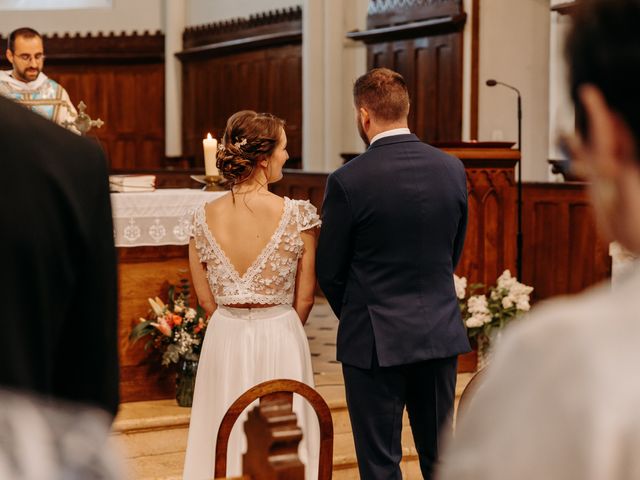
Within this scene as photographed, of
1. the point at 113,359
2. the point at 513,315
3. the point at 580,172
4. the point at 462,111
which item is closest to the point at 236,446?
the point at 513,315

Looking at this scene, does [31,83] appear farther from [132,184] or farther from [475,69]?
[475,69]

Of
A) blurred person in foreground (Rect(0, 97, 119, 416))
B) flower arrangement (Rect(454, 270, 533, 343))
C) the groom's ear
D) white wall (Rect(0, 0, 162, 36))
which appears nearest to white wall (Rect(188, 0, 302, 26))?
white wall (Rect(0, 0, 162, 36))

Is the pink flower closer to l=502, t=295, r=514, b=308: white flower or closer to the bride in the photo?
the bride

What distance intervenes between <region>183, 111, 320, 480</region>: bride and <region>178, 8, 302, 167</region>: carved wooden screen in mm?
9570

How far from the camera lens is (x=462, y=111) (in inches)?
452

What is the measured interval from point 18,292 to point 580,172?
68 centimetres

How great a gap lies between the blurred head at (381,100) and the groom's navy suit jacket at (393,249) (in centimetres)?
6

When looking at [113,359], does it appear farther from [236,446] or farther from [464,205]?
[236,446]

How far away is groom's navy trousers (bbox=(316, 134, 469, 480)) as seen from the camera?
369cm

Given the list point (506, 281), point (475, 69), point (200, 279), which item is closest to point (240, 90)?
point (475, 69)

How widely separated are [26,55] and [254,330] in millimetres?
2968

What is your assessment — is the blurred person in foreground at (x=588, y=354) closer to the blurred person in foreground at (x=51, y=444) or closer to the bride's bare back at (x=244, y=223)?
the blurred person in foreground at (x=51, y=444)

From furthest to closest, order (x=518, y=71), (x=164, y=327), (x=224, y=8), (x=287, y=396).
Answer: (x=224, y=8) → (x=518, y=71) → (x=164, y=327) → (x=287, y=396)

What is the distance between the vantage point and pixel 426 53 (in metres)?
11.8
